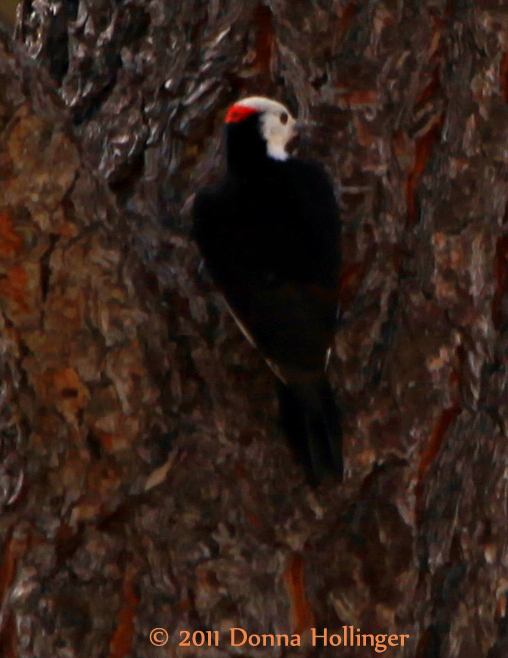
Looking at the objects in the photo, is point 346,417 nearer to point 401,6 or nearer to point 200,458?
point 200,458

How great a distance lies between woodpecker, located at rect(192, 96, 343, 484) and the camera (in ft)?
5.08

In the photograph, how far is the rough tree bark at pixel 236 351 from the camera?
1.45 meters

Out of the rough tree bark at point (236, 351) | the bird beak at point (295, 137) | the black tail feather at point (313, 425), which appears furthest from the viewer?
the bird beak at point (295, 137)

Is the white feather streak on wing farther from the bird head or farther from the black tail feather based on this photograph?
the bird head

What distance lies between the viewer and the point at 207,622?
1.54m

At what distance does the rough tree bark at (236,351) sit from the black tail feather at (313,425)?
32 mm

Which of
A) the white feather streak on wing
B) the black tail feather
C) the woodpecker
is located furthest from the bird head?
the black tail feather

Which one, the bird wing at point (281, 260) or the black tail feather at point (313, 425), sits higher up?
the bird wing at point (281, 260)

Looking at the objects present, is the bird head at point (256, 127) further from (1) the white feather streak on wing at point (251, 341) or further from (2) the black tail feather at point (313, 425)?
(2) the black tail feather at point (313, 425)

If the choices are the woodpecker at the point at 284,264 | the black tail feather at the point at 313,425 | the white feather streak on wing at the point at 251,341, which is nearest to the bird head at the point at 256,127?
the woodpecker at the point at 284,264

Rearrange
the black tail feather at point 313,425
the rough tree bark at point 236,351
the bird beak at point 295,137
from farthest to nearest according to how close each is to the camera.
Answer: the bird beak at point 295,137 → the black tail feather at point 313,425 → the rough tree bark at point 236,351

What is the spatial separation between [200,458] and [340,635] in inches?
12.9

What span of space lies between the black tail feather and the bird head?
1.16ft

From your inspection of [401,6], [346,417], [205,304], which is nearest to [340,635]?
[346,417]
